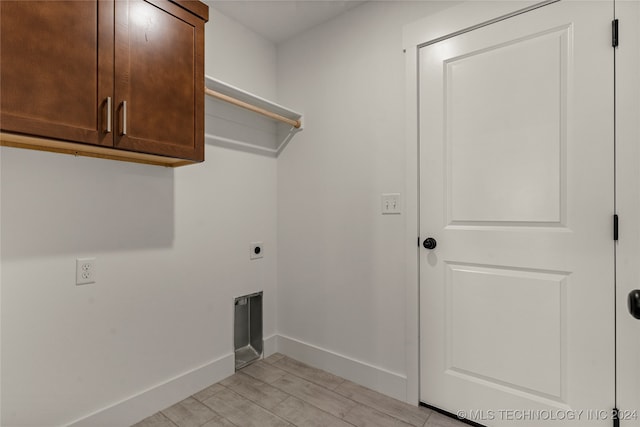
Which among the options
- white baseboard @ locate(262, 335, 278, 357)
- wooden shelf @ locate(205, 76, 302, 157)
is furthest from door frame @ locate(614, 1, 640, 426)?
white baseboard @ locate(262, 335, 278, 357)

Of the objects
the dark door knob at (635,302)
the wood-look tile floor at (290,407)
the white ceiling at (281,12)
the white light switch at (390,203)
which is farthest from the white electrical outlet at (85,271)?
the dark door knob at (635,302)

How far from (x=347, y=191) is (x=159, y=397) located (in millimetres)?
1631

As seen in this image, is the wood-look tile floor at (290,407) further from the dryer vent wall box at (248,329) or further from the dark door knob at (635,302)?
the dark door knob at (635,302)

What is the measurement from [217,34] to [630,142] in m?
2.27

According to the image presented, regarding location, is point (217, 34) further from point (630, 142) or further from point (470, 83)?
point (630, 142)

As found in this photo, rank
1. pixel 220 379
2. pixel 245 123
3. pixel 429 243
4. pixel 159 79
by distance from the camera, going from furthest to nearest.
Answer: pixel 245 123 → pixel 220 379 → pixel 429 243 → pixel 159 79

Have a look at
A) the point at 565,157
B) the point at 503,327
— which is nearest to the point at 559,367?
the point at 503,327

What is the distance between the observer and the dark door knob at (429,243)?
1771 millimetres

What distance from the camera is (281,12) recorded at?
2143 mm

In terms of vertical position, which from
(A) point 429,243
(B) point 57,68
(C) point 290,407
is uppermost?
(B) point 57,68

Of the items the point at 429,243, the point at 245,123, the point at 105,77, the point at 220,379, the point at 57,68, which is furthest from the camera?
the point at 245,123

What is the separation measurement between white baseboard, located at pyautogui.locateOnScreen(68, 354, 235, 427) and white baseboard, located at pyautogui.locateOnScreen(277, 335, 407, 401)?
457 mm

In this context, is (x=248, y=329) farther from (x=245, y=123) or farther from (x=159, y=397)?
(x=245, y=123)

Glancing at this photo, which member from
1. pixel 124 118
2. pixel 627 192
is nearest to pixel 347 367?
pixel 627 192
